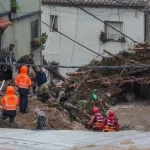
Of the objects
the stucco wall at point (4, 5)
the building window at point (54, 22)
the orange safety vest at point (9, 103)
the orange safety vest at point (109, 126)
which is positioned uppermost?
the stucco wall at point (4, 5)

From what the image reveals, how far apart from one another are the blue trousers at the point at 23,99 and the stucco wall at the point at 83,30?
14930 millimetres

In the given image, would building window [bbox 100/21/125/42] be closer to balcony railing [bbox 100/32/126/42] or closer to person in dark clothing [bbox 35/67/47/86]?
balcony railing [bbox 100/32/126/42]

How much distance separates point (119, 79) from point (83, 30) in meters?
12.5

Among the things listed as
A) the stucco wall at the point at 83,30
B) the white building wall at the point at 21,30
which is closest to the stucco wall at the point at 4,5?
the white building wall at the point at 21,30

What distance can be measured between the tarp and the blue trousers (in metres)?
2.85

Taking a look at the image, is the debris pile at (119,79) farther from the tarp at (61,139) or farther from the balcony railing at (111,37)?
the balcony railing at (111,37)

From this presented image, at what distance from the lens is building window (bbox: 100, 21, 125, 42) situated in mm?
32312

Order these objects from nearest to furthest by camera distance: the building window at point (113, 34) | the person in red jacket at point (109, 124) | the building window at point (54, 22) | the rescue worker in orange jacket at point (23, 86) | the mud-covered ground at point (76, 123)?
the person in red jacket at point (109, 124)
the mud-covered ground at point (76, 123)
the rescue worker in orange jacket at point (23, 86)
the building window at point (113, 34)
the building window at point (54, 22)

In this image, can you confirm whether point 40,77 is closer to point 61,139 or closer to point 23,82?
point 23,82

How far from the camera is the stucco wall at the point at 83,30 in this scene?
3178cm

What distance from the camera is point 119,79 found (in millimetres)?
21297

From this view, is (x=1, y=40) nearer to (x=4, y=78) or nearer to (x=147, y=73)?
(x=4, y=78)

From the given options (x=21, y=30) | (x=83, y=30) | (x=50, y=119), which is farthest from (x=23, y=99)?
(x=83, y=30)

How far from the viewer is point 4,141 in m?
12.7
